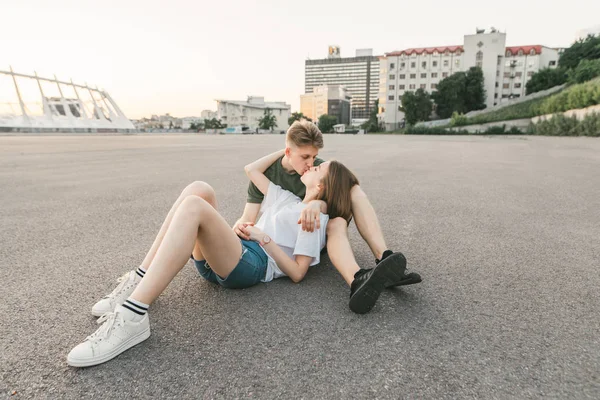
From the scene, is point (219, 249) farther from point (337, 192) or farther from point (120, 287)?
point (337, 192)

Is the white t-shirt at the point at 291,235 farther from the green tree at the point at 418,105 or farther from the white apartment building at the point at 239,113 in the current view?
the white apartment building at the point at 239,113

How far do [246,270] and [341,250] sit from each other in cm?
57

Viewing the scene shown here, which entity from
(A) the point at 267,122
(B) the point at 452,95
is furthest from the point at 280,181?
(A) the point at 267,122

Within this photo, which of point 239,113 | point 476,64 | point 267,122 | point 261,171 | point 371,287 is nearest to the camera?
point 371,287

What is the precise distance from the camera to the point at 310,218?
219cm

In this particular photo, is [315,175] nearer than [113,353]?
No

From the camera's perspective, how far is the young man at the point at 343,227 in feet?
6.23

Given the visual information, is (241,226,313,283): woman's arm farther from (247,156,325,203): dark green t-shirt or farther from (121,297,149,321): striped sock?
(121,297,149,321): striped sock

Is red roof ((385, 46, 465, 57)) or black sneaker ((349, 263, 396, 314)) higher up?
red roof ((385, 46, 465, 57))

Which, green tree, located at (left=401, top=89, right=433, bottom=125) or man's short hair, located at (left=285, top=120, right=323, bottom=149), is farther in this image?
green tree, located at (left=401, top=89, right=433, bottom=125)

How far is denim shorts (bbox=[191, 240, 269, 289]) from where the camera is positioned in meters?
2.12

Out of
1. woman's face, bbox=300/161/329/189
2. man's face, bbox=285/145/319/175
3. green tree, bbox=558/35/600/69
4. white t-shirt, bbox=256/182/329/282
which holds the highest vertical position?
green tree, bbox=558/35/600/69

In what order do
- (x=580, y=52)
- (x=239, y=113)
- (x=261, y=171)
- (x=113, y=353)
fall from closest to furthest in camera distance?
(x=113, y=353) → (x=261, y=171) → (x=580, y=52) → (x=239, y=113)

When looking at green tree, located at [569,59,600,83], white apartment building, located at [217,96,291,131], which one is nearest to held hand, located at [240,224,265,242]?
green tree, located at [569,59,600,83]
